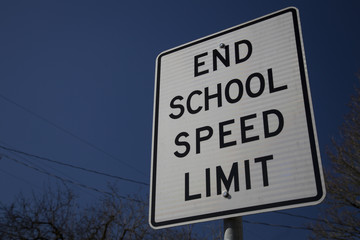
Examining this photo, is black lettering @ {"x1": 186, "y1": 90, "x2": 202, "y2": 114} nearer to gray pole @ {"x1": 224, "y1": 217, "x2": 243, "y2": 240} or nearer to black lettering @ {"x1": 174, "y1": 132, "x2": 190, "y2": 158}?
black lettering @ {"x1": 174, "y1": 132, "x2": 190, "y2": 158}

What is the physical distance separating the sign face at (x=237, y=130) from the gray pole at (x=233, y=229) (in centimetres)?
4

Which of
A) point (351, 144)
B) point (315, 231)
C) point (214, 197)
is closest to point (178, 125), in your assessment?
point (214, 197)

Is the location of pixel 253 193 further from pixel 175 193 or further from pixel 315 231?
pixel 315 231

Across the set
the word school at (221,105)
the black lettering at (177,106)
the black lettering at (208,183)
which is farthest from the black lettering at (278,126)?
the black lettering at (177,106)

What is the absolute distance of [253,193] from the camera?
118cm

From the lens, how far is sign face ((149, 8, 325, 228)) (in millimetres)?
1177

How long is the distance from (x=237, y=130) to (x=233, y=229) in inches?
13.4

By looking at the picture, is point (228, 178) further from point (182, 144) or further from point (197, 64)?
point (197, 64)

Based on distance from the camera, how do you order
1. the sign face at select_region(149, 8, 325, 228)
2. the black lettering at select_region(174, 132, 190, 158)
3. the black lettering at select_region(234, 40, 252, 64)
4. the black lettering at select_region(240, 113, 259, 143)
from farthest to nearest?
the black lettering at select_region(234, 40, 252, 64)
the black lettering at select_region(174, 132, 190, 158)
the black lettering at select_region(240, 113, 259, 143)
the sign face at select_region(149, 8, 325, 228)

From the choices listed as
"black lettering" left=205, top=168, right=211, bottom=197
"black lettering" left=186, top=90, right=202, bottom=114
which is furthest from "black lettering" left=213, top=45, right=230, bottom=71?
"black lettering" left=205, top=168, right=211, bottom=197

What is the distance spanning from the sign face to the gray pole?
0.04 metres

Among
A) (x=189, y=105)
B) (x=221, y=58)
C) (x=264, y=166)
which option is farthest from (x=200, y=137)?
(x=221, y=58)

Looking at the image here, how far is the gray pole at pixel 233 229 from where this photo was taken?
1.18 meters

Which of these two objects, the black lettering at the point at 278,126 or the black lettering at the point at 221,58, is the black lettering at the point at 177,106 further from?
the black lettering at the point at 278,126
